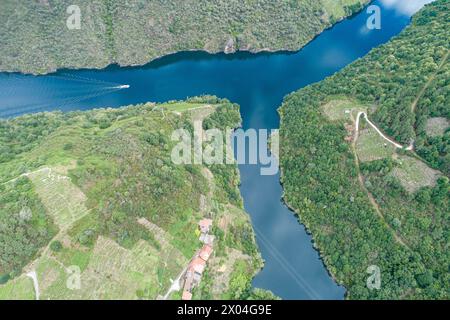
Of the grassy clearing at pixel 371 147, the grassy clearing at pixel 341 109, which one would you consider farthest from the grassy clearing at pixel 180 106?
the grassy clearing at pixel 371 147

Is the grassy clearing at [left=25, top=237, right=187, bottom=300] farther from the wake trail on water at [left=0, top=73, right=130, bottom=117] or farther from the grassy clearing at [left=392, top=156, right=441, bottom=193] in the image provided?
the wake trail on water at [left=0, top=73, right=130, bottom=117]

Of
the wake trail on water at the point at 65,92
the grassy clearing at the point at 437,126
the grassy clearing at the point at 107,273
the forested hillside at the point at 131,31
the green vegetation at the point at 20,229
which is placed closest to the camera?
the grassy clearing at the point at 107,273

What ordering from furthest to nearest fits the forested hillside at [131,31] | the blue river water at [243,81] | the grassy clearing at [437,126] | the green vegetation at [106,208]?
the forested hillside at [131,31], the blue river water at [243,81], the grassy clearing at [437,126], the green vegetation at [106,208]

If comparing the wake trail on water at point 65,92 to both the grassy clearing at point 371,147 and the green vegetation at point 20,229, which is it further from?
the grassy clearing at point 371,147

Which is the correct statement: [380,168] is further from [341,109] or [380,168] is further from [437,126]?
[341,109]

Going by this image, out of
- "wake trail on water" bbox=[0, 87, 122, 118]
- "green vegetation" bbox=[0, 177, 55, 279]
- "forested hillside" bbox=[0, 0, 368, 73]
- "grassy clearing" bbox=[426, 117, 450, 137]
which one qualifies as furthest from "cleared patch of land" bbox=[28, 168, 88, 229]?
"grassy clearing" bbox=[426, 117, 450, 137]

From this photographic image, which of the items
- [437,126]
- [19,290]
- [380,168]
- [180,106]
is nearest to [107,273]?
[19,290]

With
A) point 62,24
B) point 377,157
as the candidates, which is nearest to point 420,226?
point 377,157
